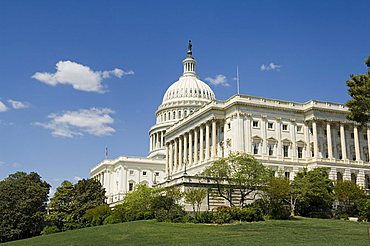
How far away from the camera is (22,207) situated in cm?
9062

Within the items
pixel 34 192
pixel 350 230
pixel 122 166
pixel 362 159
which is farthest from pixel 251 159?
pixel 122 166

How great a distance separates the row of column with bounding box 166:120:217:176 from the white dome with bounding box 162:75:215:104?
37.6m

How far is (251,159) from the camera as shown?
65.5 metres

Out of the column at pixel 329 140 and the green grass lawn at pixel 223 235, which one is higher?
the column at pixel 329 140

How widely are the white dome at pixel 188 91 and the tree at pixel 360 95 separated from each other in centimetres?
9914

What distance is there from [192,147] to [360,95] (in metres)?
55.4

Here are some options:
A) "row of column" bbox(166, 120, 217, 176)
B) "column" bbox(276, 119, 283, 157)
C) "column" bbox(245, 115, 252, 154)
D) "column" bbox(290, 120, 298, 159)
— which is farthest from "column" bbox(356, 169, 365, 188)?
"row of column" bbox(166, 120, 217, 176)

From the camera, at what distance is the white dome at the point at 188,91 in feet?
506

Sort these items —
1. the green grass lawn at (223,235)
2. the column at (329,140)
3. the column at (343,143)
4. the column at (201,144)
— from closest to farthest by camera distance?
the green grass lawn at (223,235), the column at (329,140), the column at (343,143), the column at (201,144)

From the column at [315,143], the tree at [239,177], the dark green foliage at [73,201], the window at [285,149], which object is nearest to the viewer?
the tree at [239,177]

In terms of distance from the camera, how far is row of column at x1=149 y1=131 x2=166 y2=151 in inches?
6033

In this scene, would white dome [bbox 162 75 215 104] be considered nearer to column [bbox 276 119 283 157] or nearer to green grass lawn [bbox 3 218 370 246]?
column [bbox 276 119 283 157]

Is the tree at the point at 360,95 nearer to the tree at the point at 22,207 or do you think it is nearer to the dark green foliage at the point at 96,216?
the dark green foliage at the point at 96,216

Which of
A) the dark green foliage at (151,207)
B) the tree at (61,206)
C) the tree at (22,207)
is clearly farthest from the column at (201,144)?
the tree at (22,207)
